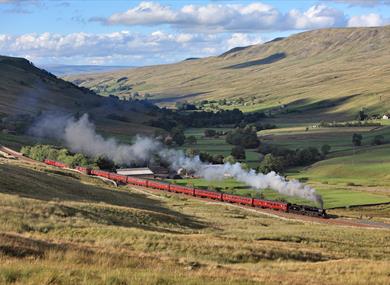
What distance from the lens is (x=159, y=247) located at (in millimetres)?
31547

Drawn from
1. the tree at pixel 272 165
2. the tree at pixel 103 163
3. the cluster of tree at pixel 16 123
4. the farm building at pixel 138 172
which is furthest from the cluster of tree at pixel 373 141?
the cluster of tree at pixel 16 123

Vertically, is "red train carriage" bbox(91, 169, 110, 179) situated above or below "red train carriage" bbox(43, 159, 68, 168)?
below

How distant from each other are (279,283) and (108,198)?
48075 mm

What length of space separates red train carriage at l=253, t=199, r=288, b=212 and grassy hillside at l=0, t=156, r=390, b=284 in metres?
5.05

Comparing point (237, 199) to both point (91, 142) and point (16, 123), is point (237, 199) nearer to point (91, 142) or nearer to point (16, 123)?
point (91, 142)

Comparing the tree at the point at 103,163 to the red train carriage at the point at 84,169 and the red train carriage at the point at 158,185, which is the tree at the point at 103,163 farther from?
the red train carriage at the point at 158,185

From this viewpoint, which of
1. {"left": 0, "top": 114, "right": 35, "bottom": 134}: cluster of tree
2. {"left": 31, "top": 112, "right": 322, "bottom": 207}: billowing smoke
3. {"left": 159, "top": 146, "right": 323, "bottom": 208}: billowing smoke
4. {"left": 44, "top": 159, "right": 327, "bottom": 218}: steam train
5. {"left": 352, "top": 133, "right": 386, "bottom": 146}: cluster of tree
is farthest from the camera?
{"left": 352, "top": 133, "right": 386, "bottom": 146}: cluster of tree

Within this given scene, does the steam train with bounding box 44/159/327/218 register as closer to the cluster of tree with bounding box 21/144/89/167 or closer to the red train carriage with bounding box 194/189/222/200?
the red train carriage with bounding box 194/189/222/200

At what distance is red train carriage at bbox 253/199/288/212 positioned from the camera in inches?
2825

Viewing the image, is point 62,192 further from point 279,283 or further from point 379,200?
point 379,200

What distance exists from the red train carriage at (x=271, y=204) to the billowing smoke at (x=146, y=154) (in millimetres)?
7293

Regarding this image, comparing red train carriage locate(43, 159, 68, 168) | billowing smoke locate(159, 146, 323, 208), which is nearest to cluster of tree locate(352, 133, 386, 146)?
billowing smoke locate(159, 146, 323, 208)

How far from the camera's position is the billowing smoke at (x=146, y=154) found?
86688 millimetres

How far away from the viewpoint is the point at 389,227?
213 feet
